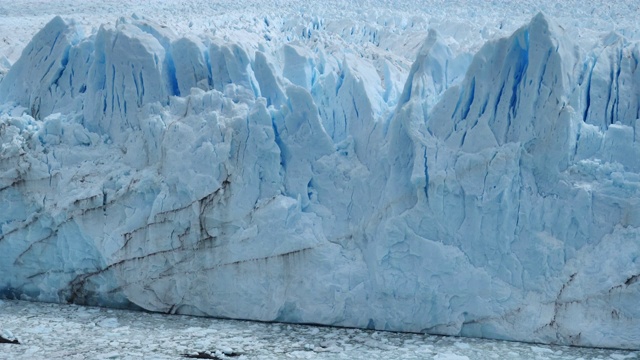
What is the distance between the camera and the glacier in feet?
15.2

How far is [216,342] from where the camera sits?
185 inches

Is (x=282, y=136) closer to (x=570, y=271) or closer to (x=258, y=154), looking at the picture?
(x=258, y=154)

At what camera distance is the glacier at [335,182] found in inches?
182

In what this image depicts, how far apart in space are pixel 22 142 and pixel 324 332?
256cm

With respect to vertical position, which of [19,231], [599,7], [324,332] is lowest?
[324,332]

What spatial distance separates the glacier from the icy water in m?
0.12

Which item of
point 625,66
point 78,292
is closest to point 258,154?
point 78,292

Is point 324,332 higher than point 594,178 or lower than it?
lower

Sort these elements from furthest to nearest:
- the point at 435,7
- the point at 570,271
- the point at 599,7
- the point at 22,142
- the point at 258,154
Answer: the point at 435,7, the point at 599,7, the point at 22,142, the point at 258,154, the point at 570,271

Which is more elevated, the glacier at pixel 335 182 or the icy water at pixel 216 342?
the glacier at pixel 335 182

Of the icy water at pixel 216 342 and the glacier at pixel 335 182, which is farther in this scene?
the glacier at pixel 335 182

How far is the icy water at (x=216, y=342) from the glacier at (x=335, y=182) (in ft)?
0.38

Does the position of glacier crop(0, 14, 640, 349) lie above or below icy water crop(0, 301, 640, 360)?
above

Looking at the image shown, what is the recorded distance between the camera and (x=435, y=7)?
780 centimetres
